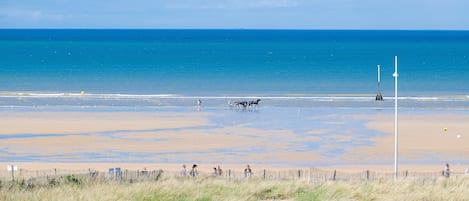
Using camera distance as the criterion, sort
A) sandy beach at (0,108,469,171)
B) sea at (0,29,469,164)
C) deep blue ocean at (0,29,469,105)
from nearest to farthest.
A: sandy beach at (0,108,469,171) → sea at (0,29,469,164) → deep blue ocean at (0,29,469,105)

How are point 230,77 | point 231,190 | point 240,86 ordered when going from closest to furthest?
point 231,190
point 240,86
point 230,77

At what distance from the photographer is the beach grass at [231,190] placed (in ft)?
55.9

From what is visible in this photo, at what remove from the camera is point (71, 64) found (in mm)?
108438

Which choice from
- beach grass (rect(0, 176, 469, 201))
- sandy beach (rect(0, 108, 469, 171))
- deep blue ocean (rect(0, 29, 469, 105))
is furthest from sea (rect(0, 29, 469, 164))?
beach grass (rect(0, 176, 469, 201))

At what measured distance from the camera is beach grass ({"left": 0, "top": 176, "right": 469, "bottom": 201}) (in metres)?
17.0

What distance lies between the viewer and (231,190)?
17969mm

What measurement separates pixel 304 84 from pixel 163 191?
57.3 metres

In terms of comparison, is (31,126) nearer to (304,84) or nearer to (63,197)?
(63,197)

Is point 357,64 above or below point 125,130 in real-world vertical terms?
above

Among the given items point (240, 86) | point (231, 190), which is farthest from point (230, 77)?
point (231, 190)

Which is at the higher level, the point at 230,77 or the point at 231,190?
the point at 230,77

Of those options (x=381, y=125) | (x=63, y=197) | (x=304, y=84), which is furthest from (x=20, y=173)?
(x=304, y=84)

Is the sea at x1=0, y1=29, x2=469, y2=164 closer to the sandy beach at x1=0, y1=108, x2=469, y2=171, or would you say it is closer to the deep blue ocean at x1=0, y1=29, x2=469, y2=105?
the deep blue ocean at x1=0, y1=29, x2=469, y2=105

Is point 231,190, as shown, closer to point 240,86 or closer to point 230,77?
point 240,86
